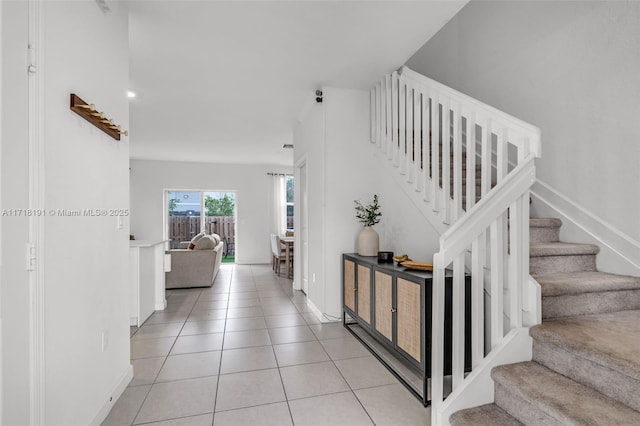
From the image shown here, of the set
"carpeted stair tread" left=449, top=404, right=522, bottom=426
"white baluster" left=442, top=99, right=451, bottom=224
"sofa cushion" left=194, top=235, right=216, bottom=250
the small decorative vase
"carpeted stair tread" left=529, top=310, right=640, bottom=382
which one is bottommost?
"carpeted stair tread" left=449, top=404, right=522, bottom=426

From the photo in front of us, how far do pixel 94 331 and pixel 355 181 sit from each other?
2730 mm

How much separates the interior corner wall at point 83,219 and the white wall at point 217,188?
6.22 meters

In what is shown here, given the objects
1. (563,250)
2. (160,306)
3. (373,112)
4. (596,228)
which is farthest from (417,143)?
(160,306)

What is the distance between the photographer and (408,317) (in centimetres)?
219

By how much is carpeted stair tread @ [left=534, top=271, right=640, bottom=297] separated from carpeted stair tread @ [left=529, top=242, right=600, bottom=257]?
158mm

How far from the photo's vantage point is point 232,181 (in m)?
8.41

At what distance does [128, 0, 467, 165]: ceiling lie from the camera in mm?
2285

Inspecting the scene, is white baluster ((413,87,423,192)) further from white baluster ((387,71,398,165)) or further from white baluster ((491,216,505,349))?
white baluster ((491,216,505,349))

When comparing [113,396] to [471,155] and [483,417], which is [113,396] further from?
[471,155]

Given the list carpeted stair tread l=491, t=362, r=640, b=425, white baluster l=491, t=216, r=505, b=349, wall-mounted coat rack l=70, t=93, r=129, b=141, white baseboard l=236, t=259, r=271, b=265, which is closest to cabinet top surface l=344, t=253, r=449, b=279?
white baluster l=491, t=216, r=505, b=349

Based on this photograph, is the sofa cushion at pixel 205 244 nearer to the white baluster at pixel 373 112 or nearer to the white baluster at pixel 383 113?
the white baluster at pixel 373 112

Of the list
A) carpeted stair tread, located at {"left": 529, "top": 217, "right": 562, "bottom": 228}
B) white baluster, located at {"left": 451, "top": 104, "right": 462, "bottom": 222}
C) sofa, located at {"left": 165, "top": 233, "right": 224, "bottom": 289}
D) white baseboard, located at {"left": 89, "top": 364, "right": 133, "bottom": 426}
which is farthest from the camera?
sofa, located at {"left": 165, "top": 233, "right": 224, "bottom": 289}

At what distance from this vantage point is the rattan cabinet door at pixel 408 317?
2082mm

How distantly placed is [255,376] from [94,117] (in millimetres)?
1989
